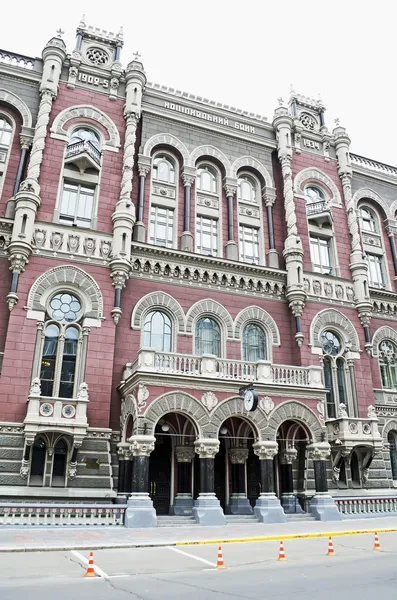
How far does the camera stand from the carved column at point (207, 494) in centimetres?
1986

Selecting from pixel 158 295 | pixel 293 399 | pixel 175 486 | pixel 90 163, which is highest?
pixel 90 163

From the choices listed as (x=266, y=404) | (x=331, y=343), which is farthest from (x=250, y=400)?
(x=331, y=343)

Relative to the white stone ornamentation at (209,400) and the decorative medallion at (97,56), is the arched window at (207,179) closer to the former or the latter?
the decorative medallion at (97,56)

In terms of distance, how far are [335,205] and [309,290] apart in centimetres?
764

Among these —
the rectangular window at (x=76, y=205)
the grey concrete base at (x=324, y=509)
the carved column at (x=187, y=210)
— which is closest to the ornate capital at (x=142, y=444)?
the grey concrete base at (x=324, y=509)

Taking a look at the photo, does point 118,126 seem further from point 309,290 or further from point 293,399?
point 293,399

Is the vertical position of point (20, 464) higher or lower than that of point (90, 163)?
lower

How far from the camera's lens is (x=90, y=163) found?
1078 inches

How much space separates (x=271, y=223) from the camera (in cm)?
3147

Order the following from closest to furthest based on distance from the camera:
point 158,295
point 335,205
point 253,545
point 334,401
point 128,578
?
point 128,578 → point 253,545 → point 158,295 → point 334,401 → point 335,205

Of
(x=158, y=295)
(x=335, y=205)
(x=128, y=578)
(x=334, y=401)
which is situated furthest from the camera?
(x=335, y=205)

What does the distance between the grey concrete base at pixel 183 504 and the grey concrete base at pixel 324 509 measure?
5.76 meters

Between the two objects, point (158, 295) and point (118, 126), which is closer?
point (158, 295)

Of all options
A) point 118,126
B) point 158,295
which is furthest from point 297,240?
point 118,126
